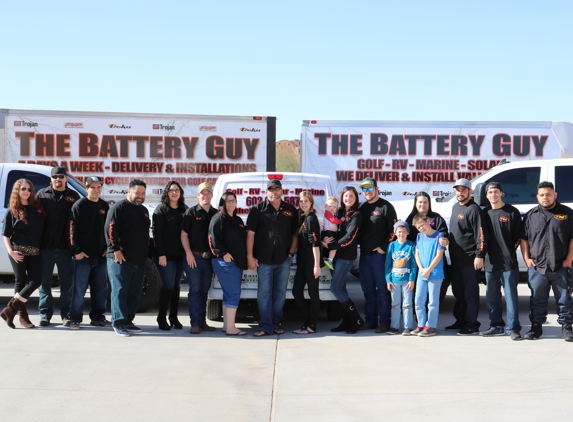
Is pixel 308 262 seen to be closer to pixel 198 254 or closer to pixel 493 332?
pixel 198 254

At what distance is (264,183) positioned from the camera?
31.8 feet

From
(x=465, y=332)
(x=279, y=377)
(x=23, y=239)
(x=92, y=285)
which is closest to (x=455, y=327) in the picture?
(x=465, y=332)

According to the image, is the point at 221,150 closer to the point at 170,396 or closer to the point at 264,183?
the point at 264,183

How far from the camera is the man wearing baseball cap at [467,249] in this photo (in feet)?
27.9

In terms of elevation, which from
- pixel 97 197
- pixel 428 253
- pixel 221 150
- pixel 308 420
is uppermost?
pixel 221 150

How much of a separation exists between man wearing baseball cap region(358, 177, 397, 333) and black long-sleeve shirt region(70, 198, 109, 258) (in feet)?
10.3

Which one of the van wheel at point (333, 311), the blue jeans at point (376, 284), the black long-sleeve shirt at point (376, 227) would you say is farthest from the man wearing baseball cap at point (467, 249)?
the van wheel at point (333, 311)

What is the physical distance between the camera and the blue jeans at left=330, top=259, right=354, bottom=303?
871 cm

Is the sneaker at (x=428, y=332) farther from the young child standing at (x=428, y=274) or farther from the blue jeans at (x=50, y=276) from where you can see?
the blue jeans at (x=50, y=276)

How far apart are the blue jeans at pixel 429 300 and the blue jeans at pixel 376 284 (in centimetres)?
40

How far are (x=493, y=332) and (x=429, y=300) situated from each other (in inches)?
33.3

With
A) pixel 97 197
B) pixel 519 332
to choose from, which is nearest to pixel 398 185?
pixel 519 332

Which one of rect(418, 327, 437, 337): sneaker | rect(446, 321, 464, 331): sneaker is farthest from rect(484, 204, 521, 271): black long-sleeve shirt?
rect(418, 327, 437, 337): sneaker

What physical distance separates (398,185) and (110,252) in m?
6.67
